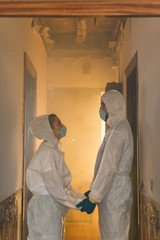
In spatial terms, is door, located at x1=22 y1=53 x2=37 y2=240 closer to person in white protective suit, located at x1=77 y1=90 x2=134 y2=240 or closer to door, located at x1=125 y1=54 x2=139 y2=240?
person in white protective suit, located at x1=77 y1=90 x2=134 y2=240

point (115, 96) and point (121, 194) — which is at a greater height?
point (115, 96)

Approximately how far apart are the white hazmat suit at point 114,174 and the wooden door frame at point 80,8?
1.56 ft

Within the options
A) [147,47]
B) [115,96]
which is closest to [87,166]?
[115,96]

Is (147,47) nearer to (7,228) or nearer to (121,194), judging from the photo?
(121,194)

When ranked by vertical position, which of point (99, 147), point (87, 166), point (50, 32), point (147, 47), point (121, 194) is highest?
point (50, 32)

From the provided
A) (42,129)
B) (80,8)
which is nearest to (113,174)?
(42,129)

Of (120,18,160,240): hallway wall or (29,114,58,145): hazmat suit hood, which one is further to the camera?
(29,114,58,145): hazmat suit hood

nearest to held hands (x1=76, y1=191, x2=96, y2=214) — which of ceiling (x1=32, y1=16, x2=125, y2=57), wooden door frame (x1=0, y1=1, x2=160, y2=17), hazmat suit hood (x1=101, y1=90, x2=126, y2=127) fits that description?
hazmat suit hood (x1=101, y1=90, x2=126, y2=127)

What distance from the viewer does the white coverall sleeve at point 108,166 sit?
1787 mm

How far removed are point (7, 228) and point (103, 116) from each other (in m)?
0.83

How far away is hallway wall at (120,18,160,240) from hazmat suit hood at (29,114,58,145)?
1.70 ft

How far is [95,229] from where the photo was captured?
70.2 inches

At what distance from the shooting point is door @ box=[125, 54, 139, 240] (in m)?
1.75

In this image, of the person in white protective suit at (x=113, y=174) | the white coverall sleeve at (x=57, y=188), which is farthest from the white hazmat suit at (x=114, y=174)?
the white coverall sleeve at (x=57, y=188)
